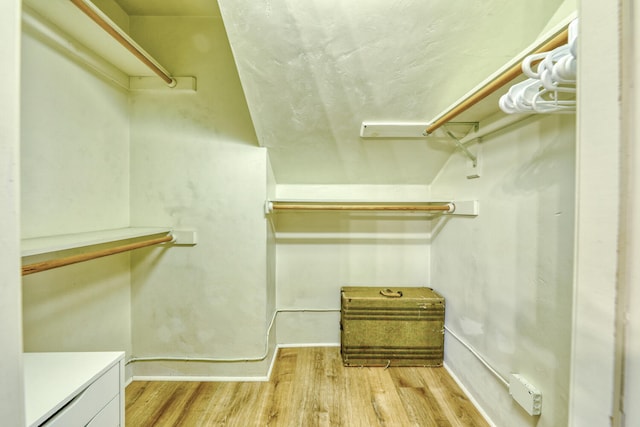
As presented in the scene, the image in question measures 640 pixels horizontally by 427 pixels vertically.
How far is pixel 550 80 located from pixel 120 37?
1.68 meters

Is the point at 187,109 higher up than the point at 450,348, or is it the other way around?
the point at 187,109

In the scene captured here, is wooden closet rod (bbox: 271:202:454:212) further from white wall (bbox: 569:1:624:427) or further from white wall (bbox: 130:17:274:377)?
white wall (bbox: 569:1:624:427)

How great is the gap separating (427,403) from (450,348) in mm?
437

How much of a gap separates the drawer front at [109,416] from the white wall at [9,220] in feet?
1.16

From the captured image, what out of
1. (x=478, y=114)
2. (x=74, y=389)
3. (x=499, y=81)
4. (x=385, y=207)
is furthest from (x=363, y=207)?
(x=74, y=389)

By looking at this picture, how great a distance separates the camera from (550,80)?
67cm

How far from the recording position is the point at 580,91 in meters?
0.38

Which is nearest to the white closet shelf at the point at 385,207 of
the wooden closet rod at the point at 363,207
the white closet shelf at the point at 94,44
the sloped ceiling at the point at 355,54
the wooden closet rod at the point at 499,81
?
Result: the wooden closet rod at the point at 363,207

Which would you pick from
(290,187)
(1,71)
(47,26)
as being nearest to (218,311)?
(290,187)

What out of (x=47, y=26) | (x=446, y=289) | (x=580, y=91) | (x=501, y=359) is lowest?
(x=501, y=359)

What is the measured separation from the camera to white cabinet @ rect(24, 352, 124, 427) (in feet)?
2.28

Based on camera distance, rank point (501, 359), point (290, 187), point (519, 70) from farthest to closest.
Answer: point (290, 187) < point (501, 359) < point (519, 70)

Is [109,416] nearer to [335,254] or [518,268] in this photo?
[335,254]

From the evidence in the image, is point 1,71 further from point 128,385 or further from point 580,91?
point 128,385
